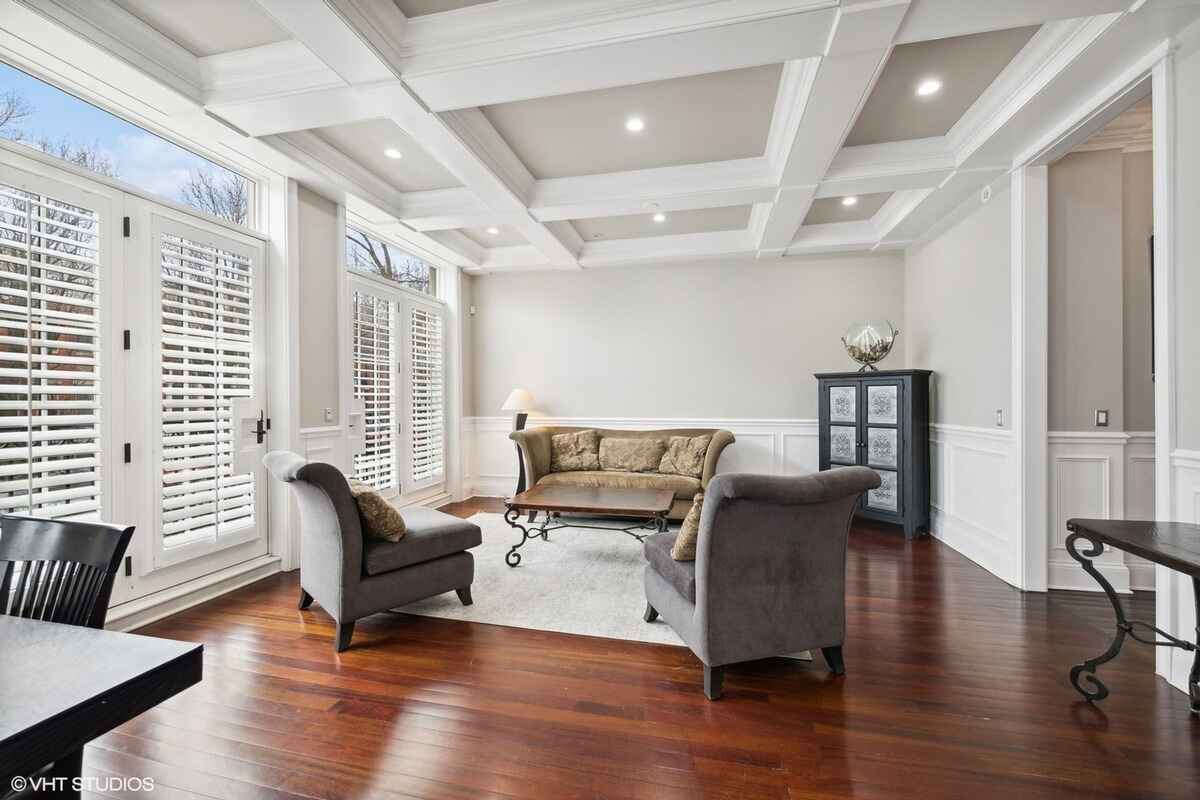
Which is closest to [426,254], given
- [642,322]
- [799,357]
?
[642,322]

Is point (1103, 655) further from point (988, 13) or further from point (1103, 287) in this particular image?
point (988, 13)

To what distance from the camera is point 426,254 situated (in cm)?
552

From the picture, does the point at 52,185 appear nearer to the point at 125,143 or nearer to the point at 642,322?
the point at 125,143

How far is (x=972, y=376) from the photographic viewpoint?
3.97 m

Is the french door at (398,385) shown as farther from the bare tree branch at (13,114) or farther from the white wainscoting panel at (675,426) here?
the bare tree branch at (13,114)

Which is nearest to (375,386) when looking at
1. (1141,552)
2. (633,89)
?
(633,89)

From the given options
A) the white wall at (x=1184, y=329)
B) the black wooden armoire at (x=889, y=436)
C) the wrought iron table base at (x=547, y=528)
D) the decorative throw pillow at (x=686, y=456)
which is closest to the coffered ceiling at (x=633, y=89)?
the white wall at (x=1184, y=329)

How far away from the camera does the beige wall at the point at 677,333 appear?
18.0 ft

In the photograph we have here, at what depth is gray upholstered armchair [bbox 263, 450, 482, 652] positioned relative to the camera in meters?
2.48

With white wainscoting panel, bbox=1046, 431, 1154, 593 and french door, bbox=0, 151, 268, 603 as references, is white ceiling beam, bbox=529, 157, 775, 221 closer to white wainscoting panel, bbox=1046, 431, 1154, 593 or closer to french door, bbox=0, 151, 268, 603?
french door, bbox=0, 151, 268, 603

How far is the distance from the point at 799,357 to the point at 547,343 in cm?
294

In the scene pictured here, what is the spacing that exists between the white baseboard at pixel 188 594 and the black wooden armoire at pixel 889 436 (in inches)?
190

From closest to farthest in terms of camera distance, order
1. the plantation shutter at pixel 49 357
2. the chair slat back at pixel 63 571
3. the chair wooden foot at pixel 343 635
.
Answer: the chair slat back at pixel 63 571 < the plantation shutter at pixel 49 357 < the chair wooden foot at pixel 343 635

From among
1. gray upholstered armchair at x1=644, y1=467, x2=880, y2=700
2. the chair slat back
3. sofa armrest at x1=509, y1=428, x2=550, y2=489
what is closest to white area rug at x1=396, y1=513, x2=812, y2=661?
gray upholstered armchair at x1=644, y1=467, x2=880, y2=700
